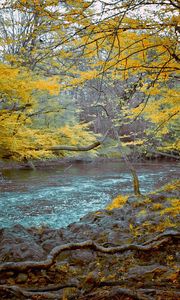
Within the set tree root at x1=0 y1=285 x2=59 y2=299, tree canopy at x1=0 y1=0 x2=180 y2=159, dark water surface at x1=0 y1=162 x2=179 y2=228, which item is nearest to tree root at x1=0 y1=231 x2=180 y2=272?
tree root at x1=0 y1=285 x2=59 y2=299

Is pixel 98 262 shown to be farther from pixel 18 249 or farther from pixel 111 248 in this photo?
pixel 18 249

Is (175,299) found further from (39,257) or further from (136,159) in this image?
(136,159)

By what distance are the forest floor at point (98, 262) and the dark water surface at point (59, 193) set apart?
3.02 metres

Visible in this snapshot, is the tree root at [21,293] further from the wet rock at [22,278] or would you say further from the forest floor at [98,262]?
the wet rock at [22,278]

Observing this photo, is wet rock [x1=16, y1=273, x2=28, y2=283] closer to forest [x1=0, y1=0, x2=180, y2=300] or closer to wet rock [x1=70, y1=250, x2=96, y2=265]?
forest [x1=0, y1=0, x2=180, y2=300]

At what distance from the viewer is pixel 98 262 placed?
4238mm

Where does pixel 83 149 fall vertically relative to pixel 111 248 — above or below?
above

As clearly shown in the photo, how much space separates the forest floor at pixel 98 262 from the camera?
3.17 meters

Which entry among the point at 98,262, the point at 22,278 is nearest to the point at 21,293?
the point at 22,278

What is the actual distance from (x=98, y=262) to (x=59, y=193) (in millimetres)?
8647

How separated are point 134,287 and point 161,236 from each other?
4.54ft

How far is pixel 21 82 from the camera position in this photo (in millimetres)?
5922

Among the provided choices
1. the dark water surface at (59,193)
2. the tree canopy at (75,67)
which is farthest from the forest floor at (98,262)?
the dark water surface at (59,193)

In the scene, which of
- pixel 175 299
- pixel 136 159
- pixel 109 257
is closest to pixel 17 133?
pixel 109 257
